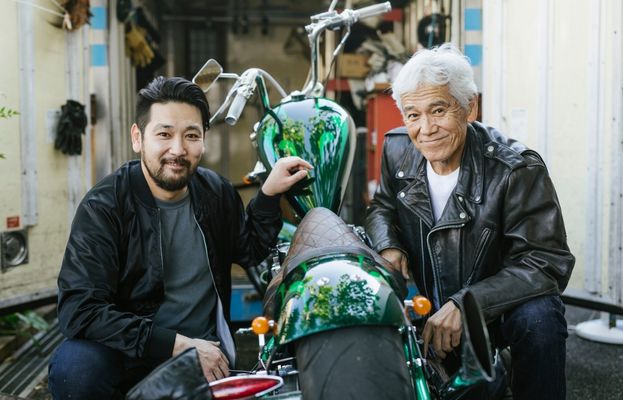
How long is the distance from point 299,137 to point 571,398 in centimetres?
161

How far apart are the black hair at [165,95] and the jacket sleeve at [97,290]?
0.30 metres

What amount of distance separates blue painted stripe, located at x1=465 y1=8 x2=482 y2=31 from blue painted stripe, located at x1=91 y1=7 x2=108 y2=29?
227 centimetres

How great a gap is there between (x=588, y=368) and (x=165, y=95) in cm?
245

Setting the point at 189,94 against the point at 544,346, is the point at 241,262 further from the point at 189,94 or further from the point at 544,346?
the point at 544,346

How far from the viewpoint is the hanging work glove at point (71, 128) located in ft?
12.5

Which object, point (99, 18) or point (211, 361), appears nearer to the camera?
point (211, 361)

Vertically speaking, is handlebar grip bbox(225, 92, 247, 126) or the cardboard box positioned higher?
the cardboard box

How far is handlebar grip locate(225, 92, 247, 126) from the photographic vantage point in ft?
7.82

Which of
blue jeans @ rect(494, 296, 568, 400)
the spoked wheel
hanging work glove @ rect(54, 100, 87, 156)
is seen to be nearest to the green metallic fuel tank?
blue jeans @ rect(494, 296, 568, 400)

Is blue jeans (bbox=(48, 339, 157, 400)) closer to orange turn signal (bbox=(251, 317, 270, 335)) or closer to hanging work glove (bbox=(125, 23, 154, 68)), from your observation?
orange turn signal (bbox=(251, 317, 270, 335))

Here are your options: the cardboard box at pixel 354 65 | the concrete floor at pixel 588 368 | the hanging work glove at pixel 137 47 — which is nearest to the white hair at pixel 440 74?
the concrete floor at pixel 588 368

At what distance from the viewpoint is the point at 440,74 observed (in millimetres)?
2104

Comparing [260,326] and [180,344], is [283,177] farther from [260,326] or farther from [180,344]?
[260,326]

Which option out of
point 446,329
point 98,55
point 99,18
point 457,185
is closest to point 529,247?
point 457,185
